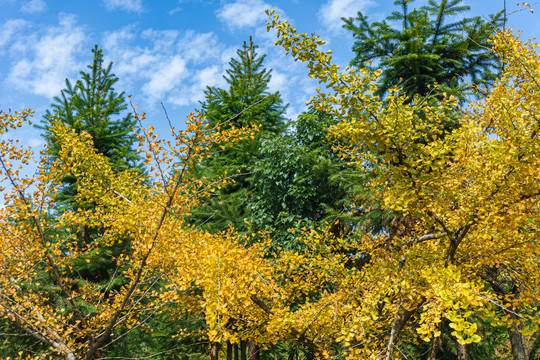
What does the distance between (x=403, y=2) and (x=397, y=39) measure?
668 millimetres

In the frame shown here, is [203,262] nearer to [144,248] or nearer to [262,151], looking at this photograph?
[144,248]

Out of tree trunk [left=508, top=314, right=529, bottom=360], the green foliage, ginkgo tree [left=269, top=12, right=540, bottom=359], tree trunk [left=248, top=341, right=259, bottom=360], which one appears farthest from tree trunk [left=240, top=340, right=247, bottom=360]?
tree trunk [left=508, top=314, right=529, bottom=360]

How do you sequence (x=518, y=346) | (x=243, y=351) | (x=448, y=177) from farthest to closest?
(x=243, y=351) < (x=518, y=346) < (x=448, y=177)

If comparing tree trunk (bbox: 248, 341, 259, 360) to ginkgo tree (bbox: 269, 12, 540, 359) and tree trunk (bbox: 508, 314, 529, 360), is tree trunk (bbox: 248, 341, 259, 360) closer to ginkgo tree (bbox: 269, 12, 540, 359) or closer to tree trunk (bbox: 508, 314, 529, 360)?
ginkgo tree (bbox: 269, 12, 540, 359)

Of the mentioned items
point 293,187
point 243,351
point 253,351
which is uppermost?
point 293,187

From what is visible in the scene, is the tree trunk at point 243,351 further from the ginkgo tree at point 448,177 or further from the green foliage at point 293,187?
the ginkgo tree at point 448,177

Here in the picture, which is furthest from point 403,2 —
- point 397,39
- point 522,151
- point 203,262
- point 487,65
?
point 203,262

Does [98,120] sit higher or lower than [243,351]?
higher

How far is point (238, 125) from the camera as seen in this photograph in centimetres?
931

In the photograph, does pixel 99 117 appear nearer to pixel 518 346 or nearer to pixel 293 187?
pixel 293 187

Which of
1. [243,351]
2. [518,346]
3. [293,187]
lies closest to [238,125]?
[293,187]

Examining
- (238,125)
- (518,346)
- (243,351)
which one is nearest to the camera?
(518,346)

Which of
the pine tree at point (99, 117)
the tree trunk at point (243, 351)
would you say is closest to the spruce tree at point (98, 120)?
the pine tree at point (99, 117)

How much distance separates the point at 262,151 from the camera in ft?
25.4
